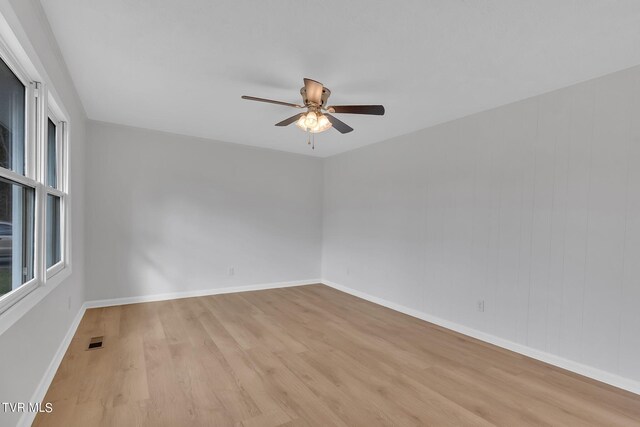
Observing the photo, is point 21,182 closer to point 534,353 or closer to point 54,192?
point 54,192

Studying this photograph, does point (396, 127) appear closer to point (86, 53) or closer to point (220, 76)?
point (220, 76)

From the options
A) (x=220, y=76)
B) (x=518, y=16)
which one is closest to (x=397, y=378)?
(x=518, y=16)

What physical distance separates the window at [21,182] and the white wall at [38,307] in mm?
121

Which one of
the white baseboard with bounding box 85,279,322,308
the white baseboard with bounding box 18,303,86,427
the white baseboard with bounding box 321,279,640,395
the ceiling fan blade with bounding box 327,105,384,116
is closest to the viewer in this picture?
the white baseboard with bounding box 18,303,86,427

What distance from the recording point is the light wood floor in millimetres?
1959

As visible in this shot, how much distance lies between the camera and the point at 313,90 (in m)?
2.38

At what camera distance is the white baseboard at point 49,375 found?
174cm

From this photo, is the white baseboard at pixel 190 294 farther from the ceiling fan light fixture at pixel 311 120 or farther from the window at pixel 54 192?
the ceiling fan light fixture at pixel 311 120

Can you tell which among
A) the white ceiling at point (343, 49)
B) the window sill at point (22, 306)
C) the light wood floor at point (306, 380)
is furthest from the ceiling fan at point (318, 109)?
the light wood floor at point (306, 380)

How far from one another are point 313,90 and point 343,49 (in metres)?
0.37

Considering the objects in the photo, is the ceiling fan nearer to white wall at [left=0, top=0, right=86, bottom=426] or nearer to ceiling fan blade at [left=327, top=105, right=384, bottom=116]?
ceiling fan blade at [left=327, top=105, right=384, bottom=116]

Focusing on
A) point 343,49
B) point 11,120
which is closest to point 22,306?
point 11,120
